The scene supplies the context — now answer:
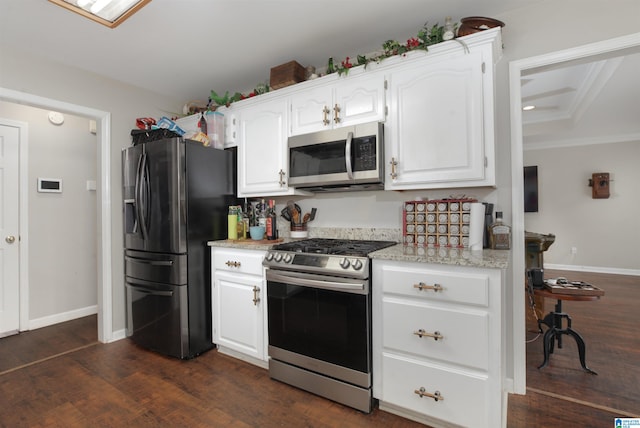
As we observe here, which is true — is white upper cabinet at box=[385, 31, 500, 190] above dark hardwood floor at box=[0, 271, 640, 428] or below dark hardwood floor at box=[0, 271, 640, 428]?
above

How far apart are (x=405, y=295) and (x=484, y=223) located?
738 millimetres

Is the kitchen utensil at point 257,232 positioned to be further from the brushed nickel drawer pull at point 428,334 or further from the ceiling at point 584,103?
the ceiling at point 584,103

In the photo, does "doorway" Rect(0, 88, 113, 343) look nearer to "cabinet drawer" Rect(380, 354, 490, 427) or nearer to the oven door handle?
the oven door handle

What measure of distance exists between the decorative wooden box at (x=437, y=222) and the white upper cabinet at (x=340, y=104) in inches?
27.0

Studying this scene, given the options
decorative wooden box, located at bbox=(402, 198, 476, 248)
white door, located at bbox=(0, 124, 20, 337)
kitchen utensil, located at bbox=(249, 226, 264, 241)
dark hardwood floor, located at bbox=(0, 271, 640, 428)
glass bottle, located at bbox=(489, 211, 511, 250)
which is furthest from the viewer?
white door, located at bbox=(0, 124, 20, 337)

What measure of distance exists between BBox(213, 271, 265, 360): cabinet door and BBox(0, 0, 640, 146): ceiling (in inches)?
71.5

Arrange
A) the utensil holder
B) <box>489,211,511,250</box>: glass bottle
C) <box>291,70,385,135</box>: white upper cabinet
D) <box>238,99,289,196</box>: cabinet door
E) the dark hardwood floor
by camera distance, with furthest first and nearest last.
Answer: the utensil holder → <box>238,99,289,196</box>: cabinet door → <box>291,70,385,135</box>: white upper cabinet → <box>489,211,511,250</box>: glass bottle → the dark hardwood floor

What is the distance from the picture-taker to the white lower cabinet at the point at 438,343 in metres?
1.51

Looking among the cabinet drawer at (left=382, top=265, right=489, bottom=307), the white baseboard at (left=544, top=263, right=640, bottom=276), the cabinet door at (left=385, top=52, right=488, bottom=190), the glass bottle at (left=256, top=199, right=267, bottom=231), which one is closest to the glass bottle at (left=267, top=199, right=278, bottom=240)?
the glass bottle at (left=256, top=199, right=267, bottom=231)

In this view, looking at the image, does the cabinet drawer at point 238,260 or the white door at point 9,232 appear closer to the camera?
the cabinet drawer at point 238,260

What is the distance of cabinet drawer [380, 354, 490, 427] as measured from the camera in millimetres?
1524

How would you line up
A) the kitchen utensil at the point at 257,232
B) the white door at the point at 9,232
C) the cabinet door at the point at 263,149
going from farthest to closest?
the white door at the point at 9,232
the kitchen utensil at the point at 257,232
the cabinet door at the point at 263,149

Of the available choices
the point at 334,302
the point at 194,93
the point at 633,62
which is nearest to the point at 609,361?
the point at 334,302

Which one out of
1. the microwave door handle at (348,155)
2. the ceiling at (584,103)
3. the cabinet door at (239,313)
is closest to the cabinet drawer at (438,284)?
the microwave door handle at (348,155)
